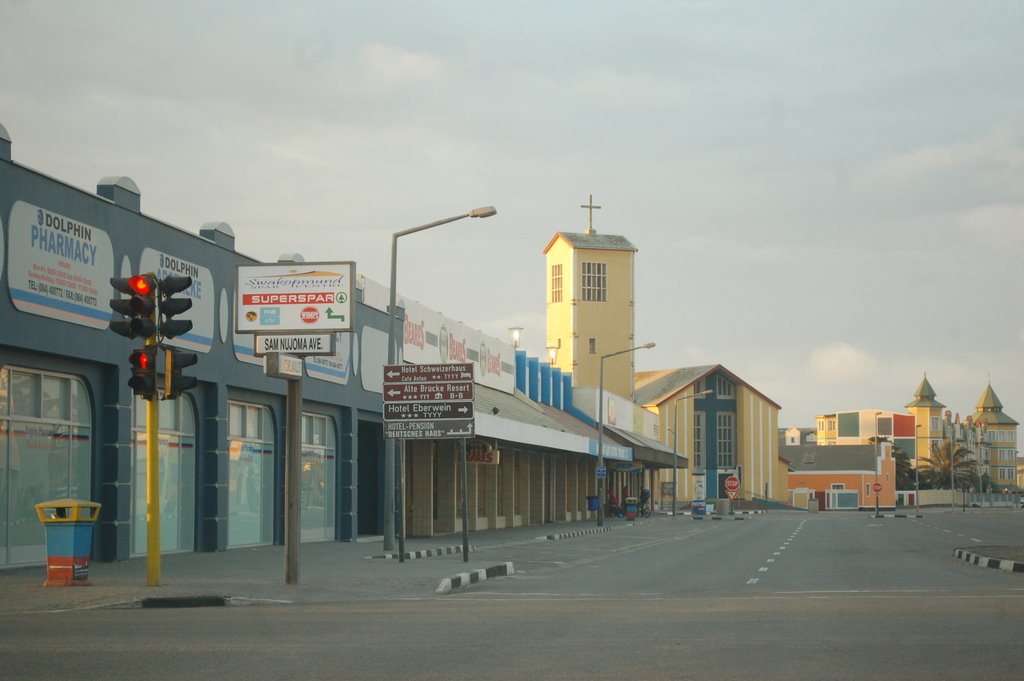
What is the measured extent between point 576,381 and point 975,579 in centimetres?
7489

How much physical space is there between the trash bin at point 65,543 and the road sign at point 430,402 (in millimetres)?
8855

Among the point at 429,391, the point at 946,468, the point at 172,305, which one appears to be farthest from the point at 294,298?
the point at 946,468

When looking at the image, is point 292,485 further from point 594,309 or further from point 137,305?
point 594,309

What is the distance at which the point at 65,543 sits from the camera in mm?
18016

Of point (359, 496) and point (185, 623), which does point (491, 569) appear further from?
point (359, 496)

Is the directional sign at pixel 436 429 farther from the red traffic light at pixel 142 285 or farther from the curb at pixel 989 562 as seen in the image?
the curb at pixel 989 562

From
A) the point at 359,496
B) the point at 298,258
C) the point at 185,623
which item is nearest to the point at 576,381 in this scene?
the point at 359,496

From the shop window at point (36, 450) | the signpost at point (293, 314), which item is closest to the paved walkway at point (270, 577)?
the shop window at point (36, 450)

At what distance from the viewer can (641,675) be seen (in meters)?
9.62

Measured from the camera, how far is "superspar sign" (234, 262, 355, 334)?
20.8 metres

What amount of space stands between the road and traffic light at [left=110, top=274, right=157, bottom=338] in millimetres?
3902

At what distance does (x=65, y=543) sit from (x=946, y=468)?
164 metres

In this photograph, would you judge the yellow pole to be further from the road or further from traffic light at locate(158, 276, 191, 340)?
the road

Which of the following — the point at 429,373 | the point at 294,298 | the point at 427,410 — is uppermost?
the point at 294,298
